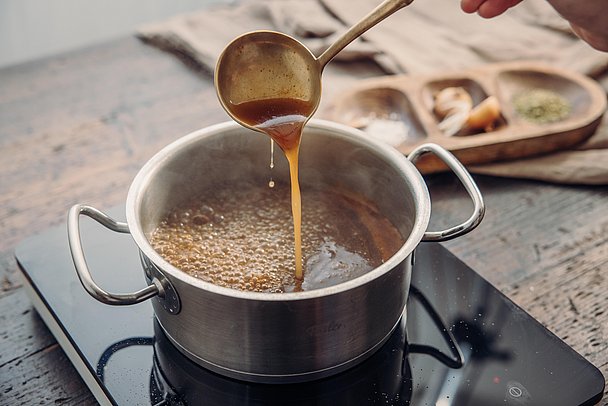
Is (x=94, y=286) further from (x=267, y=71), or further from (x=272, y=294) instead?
(x=267, y=71)

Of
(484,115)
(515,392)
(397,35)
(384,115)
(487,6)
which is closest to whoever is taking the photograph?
(515,392)

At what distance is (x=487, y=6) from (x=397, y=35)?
442 millimetres

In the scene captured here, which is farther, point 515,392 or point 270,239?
point 270,239

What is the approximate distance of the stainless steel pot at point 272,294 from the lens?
26.6 inches

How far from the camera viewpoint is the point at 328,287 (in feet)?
2.34

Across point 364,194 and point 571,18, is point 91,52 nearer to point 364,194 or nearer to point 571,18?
point 364,194

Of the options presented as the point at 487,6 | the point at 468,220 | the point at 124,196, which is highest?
the point at 487,6

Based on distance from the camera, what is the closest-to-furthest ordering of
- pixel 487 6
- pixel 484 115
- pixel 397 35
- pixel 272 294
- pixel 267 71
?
1. pixel 272 294
2. pixel 267 71
3. pixel 487 6
4. pixel 484 115
5. pixel 397 35

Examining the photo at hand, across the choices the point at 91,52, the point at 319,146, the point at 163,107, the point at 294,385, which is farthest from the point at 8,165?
the point at 294,385

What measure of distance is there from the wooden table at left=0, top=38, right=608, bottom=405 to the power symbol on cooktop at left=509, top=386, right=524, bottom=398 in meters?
0.14

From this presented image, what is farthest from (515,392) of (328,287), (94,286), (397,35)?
(397,35)

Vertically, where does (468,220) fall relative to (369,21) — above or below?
below

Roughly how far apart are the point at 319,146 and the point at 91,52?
0.76 metres

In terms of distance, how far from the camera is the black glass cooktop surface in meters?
0.76
